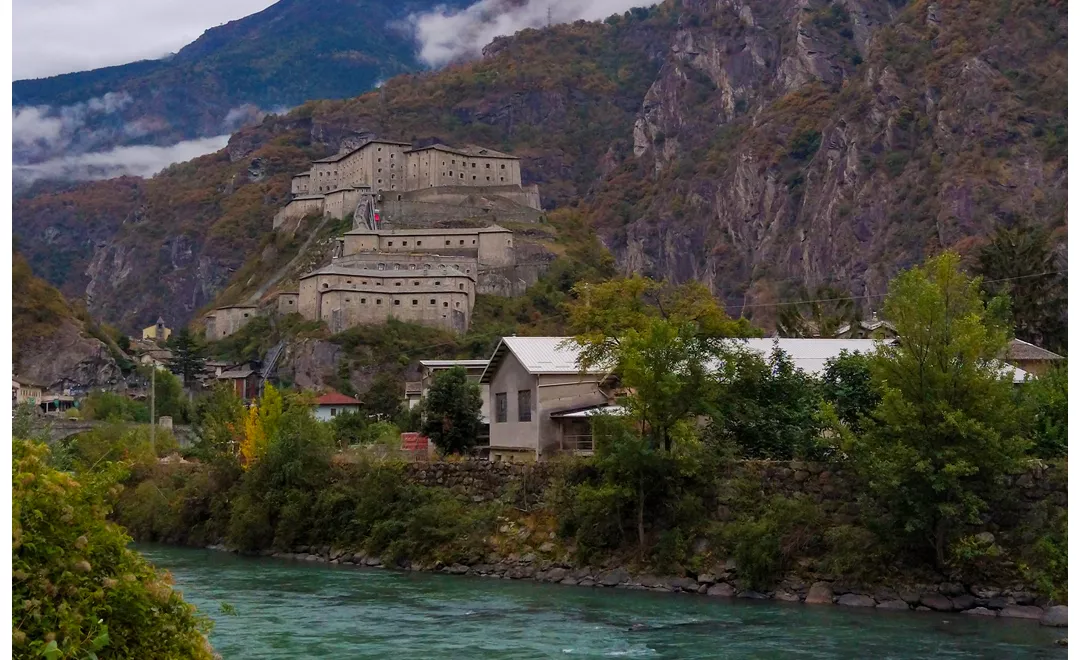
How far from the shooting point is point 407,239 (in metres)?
123

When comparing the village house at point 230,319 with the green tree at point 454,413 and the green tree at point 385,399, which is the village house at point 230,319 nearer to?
the green tree at point 385,399

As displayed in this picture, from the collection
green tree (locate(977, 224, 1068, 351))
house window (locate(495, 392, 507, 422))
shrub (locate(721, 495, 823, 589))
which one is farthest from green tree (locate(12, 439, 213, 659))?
green tree (locate(977, 224, 1068, 351))

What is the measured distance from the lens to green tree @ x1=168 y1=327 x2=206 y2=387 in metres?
107

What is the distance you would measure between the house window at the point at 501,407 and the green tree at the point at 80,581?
1037 inches

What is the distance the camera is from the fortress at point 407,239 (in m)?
107

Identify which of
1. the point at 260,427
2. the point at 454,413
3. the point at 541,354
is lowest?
the point at 260,427

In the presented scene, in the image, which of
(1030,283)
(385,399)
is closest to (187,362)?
(385,399)

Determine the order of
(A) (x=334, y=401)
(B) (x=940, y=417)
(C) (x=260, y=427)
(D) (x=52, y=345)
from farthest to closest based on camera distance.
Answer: (D) (x=52, y=345)
(A) (x=334, y=401)
(C) (x=260, y=427)
(B) (x=940, y=417)

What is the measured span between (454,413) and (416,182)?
104055 millimetres

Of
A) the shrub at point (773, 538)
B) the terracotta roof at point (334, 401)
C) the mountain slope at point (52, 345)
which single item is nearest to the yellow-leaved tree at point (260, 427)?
the shrub at point (773, 538)

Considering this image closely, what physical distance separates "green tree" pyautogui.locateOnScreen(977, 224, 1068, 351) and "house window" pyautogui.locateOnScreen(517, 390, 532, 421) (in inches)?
917

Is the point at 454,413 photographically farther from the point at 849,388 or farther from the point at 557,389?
the point at 849,388

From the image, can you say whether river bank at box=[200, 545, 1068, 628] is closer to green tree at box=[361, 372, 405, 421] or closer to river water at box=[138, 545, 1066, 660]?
river water at box=[138, 545, 1066, 660]

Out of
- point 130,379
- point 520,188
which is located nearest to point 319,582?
point 130,379
